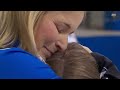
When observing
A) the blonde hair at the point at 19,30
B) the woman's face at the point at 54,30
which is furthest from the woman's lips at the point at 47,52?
the blonde hair at the point at 19,30

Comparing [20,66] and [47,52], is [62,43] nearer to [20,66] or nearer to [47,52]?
[47,52]

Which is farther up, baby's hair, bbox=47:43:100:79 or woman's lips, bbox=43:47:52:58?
woman's lips, bbox=43:47:52:58

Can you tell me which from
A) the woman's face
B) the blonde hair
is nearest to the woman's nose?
the woman's face

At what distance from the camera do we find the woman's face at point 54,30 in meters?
0.98

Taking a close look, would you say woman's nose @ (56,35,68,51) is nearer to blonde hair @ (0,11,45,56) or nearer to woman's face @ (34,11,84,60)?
woman's face @ (34,11,84,60)

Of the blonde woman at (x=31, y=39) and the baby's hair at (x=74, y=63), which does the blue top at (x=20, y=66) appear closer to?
the blonde woman at (x=31, y=39)

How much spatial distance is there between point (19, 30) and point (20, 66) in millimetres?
121

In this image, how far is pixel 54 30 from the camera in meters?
0.99

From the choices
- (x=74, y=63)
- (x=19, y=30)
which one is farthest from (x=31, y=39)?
(x=74, y=63)

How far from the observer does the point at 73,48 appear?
47.2 inches

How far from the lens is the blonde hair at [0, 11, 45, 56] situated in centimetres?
95
